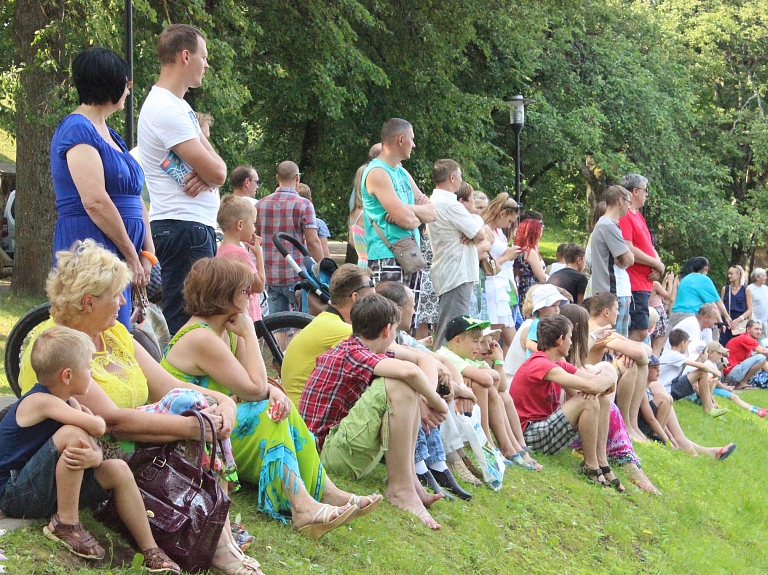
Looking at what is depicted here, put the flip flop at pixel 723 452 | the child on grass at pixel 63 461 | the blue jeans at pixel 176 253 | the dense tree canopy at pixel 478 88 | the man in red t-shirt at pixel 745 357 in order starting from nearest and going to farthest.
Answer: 1. the child on grass at pixel 63 461
2. the blue jeans at pixel 176 253
3. the flip flop at pixel 723 452
4. the dense tree canopy at pixel 478 88
5. the man in red t-shirt at pixel 745 357

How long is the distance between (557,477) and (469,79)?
13.6 metres

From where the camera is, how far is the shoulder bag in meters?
7.51

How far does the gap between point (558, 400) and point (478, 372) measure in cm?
141

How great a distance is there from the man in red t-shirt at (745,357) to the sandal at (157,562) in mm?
13006

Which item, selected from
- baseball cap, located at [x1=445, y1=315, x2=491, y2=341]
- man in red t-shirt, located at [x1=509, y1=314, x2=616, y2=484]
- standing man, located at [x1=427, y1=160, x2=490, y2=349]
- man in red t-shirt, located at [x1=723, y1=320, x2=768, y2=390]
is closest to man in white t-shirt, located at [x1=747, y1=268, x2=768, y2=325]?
man in red t-shirt, located at [x1=723, y1=320, x2=768, y2=390]

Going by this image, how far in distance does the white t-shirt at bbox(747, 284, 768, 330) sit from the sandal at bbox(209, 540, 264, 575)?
15177 millimetres

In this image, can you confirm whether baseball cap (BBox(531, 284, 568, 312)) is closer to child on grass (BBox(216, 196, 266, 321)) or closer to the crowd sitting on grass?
the crowd sitting on grass

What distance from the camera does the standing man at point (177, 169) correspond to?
216 inches

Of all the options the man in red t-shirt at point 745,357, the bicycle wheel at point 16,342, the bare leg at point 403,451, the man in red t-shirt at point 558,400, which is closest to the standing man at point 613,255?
the man in red t-shirt at point 558,400

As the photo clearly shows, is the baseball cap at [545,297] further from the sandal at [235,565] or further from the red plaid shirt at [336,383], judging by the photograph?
the sandal at [235,565]

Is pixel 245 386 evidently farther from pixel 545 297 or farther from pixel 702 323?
pixel 702 323

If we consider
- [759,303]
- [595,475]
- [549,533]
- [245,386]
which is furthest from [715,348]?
[245,386]

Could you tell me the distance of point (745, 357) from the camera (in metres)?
15.8

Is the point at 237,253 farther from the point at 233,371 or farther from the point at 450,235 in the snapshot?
the point at 450,235
